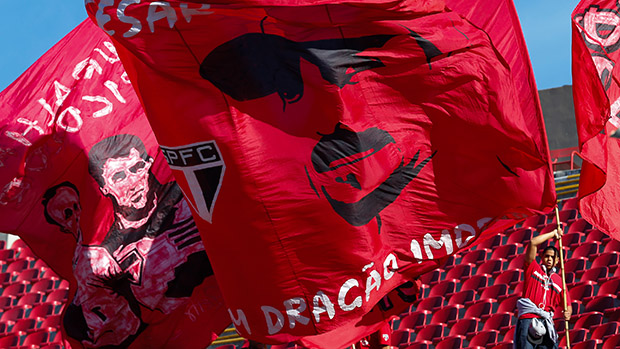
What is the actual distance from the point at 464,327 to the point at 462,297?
889mm

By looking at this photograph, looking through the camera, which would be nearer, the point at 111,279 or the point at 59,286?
the point at 111,279

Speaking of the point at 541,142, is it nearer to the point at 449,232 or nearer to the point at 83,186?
the point at 449,232

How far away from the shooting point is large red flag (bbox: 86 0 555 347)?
17.8 feet

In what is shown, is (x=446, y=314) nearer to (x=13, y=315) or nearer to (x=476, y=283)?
(x=476, y=283)

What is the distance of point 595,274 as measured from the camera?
11.0 meters

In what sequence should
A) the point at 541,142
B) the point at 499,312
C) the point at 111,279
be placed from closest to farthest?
the point at 541,142 < the point at 111,279 < the point at 499,312

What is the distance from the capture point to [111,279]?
659 centimetres

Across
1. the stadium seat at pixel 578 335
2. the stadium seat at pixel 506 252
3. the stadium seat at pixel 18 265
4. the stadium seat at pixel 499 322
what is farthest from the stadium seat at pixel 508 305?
the stadium seat at pixel 18 265

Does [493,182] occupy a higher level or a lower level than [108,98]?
lower

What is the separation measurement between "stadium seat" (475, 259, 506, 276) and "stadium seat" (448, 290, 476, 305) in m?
0.63

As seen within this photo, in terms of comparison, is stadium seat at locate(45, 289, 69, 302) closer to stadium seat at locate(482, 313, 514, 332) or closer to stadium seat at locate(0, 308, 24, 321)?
stadium seat at locate(0, 308, 24, 321)

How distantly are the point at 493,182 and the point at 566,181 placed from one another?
8.95 metres

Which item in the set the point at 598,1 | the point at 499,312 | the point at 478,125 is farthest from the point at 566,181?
the point at 478,125

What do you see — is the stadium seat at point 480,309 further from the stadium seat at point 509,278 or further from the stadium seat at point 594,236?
the stadium seat at point 594,236
